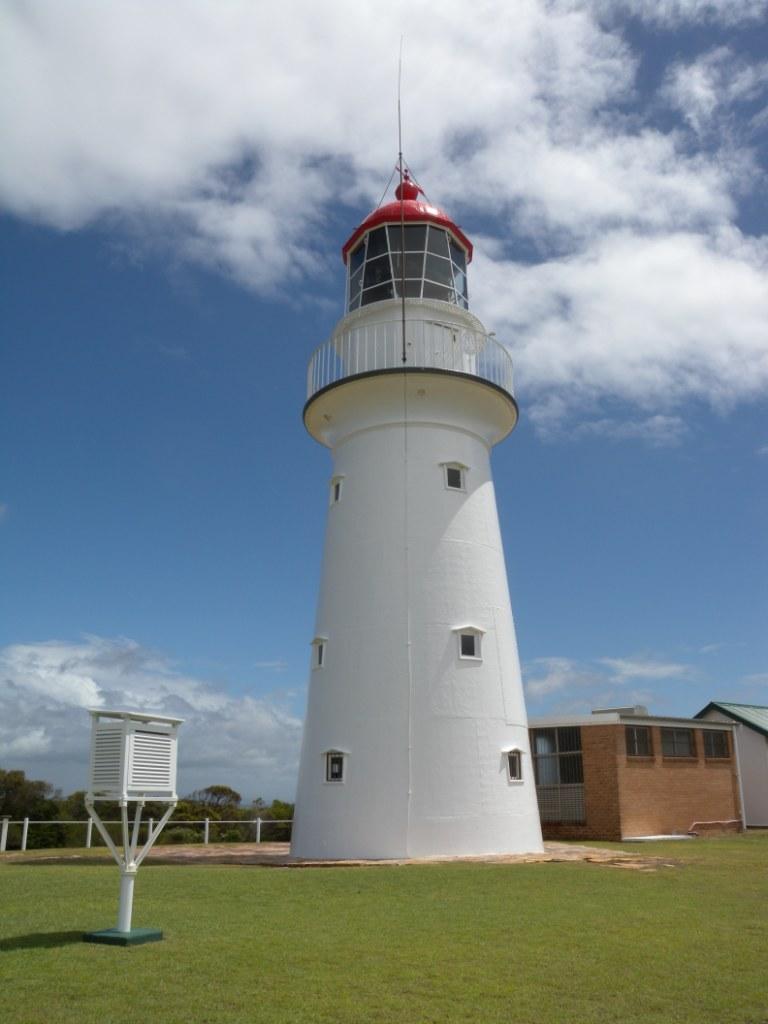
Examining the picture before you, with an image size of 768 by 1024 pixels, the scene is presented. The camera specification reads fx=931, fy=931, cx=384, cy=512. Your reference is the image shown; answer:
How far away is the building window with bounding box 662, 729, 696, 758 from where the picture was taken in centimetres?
2584

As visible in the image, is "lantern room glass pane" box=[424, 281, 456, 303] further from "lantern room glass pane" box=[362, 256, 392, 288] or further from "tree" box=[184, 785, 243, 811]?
"tree" box=[184, 785, 243, 811]

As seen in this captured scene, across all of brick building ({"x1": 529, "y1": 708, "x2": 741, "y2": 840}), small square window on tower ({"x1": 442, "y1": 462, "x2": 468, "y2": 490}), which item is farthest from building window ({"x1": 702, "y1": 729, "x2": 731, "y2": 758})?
small square window on tower ({"x1": 442, "y1": 462, "x2": 468, "y2": 490})

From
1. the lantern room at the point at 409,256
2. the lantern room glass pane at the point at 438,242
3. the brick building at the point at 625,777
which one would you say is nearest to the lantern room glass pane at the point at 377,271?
the lantern room at the point at 409,256

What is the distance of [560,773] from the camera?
2502 cm

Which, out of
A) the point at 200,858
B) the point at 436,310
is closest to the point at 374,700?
the point at 200,858

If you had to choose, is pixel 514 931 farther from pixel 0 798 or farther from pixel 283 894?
pixel 0 798

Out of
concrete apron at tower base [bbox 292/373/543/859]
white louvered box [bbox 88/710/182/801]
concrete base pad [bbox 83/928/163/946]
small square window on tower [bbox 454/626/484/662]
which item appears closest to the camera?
concrete base pad [bbox 83/928/163/946]

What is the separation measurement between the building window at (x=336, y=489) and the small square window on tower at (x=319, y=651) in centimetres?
288

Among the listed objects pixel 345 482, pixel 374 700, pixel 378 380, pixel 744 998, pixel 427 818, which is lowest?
Answer: pixel 744 998

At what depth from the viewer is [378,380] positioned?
61.4 feet

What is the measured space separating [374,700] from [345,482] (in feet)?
15.2

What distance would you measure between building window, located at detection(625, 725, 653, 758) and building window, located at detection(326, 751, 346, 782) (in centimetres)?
1029

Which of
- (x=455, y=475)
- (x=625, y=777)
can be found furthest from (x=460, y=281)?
(x=625, y=777)

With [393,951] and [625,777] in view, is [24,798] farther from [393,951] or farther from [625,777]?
[393,951]
